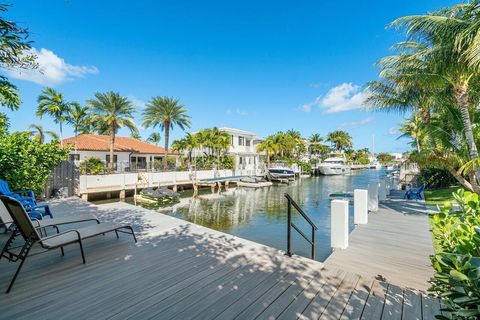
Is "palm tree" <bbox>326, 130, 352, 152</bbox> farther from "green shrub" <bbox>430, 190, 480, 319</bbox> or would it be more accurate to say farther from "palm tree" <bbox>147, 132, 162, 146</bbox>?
"green shrub" <bbox>430, 190, 480, 319</bbox>

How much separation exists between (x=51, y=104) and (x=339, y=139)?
64178 mm

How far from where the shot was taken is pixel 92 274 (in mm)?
3590

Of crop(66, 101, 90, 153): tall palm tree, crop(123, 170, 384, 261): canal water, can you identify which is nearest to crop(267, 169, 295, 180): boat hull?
crop(123, 170, 384, 261): canal water

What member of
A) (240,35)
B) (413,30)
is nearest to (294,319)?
→ (413,30)

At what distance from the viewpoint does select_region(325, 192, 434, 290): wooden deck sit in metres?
4.13

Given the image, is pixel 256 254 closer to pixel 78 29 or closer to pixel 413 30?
pixel 413 30

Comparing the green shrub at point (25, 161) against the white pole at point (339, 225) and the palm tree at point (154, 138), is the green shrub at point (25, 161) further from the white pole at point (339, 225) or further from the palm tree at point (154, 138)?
the palm tree at point (154, 138)

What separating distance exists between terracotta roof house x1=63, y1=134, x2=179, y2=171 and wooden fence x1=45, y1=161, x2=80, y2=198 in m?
13.4

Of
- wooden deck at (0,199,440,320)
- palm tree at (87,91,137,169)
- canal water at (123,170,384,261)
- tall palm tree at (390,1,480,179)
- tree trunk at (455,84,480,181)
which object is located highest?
palm tree at (87,91,137,169)

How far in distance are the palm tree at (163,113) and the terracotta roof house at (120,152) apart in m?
4.57

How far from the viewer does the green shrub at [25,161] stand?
8438mm

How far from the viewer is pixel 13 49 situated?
11.6ft

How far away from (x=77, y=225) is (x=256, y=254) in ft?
15.8

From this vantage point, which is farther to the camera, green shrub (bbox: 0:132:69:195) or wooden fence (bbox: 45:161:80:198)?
wooden fence (bbox: 45:161:80:198)
